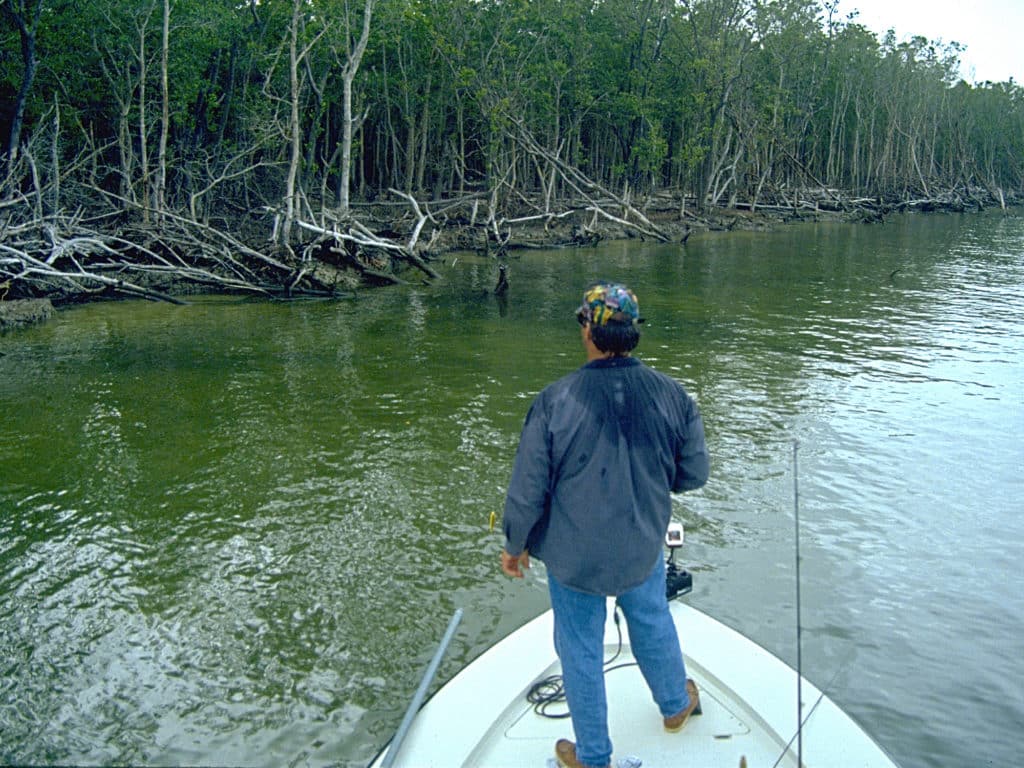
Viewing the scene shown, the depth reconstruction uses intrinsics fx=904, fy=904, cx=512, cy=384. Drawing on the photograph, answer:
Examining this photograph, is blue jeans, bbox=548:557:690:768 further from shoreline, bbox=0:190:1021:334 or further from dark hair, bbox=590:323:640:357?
shoreline, bbox=0:190:1021:334

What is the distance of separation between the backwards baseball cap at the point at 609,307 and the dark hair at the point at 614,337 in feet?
0.05

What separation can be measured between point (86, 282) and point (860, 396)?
594 inches

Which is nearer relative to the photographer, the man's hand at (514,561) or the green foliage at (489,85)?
the man's hand at (514,561)

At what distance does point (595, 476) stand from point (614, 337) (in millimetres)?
530

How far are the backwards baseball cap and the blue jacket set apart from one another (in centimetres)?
15

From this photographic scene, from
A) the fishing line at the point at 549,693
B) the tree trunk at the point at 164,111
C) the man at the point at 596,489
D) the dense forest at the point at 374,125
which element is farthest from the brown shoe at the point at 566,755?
the tree trunk at the point at 164,111

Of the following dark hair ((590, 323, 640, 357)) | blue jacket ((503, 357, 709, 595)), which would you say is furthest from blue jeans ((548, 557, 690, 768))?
dark hair ((590, 323, 640, 357))

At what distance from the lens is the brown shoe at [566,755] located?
3449mm

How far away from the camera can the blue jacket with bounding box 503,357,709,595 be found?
333cm

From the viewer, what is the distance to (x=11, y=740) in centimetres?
445

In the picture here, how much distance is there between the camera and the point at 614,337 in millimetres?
3414

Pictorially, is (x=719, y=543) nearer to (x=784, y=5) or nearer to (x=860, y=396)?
(x=860, y=396)

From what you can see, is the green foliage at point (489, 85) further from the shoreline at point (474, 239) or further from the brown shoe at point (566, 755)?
the brown shoe at point (566, 755)

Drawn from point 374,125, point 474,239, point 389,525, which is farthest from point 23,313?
point 374,125
